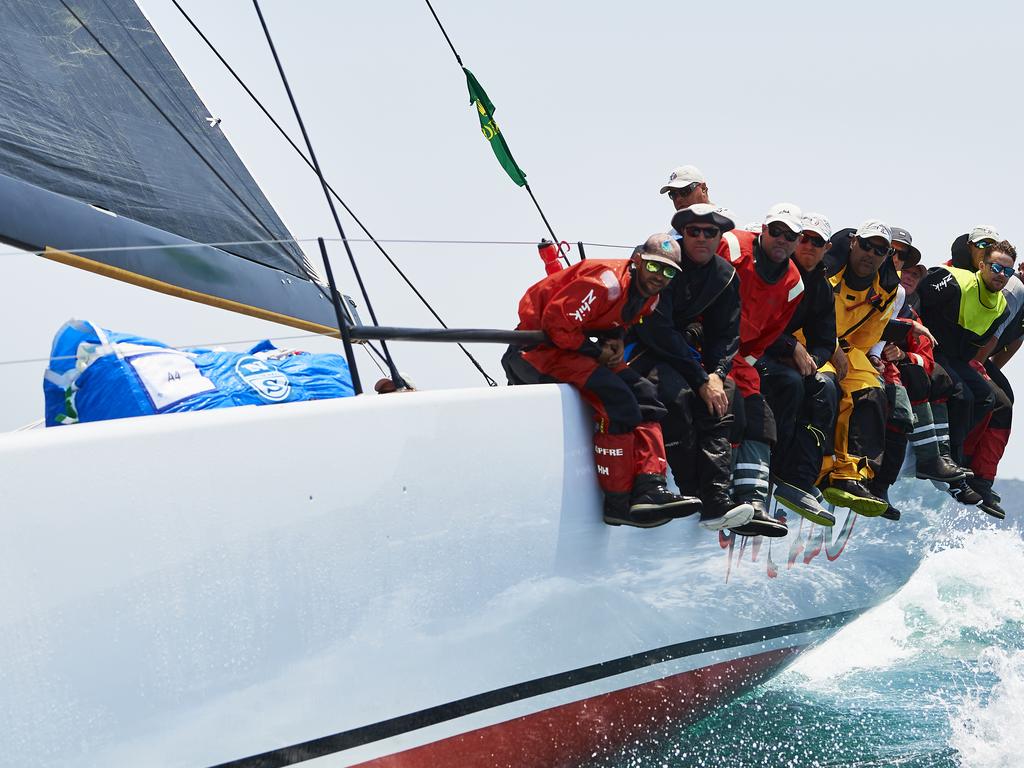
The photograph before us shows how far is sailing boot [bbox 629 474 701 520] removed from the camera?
9.34 ft

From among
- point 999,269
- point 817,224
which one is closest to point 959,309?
point 999,269

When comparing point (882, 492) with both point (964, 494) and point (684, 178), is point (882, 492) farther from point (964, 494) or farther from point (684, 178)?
point (684, 178)

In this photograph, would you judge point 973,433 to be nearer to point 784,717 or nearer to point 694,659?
point 784,717

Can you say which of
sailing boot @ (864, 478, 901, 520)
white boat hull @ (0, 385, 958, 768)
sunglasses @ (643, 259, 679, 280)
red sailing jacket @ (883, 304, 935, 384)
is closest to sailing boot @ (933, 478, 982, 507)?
red sailing jacket @ (883, 304, 935, 384)

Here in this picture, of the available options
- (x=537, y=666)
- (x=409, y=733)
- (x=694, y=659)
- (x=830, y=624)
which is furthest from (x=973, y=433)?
(x=409, y=733)

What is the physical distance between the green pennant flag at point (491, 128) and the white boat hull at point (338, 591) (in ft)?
6.35

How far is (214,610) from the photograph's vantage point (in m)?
2.14

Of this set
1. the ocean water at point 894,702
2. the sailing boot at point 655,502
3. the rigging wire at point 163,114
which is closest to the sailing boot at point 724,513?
the sailing boot at point 655,502

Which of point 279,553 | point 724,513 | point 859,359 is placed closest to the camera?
point 279,553

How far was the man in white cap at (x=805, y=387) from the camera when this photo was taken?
3.52 metres

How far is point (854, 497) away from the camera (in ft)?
12.2

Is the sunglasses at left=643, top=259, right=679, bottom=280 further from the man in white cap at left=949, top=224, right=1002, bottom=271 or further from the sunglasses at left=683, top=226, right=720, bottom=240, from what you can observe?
the man in white cap at left=949, top=224, right=1002, bottom=271

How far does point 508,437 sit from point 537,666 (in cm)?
60

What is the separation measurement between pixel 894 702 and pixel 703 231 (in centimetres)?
201
